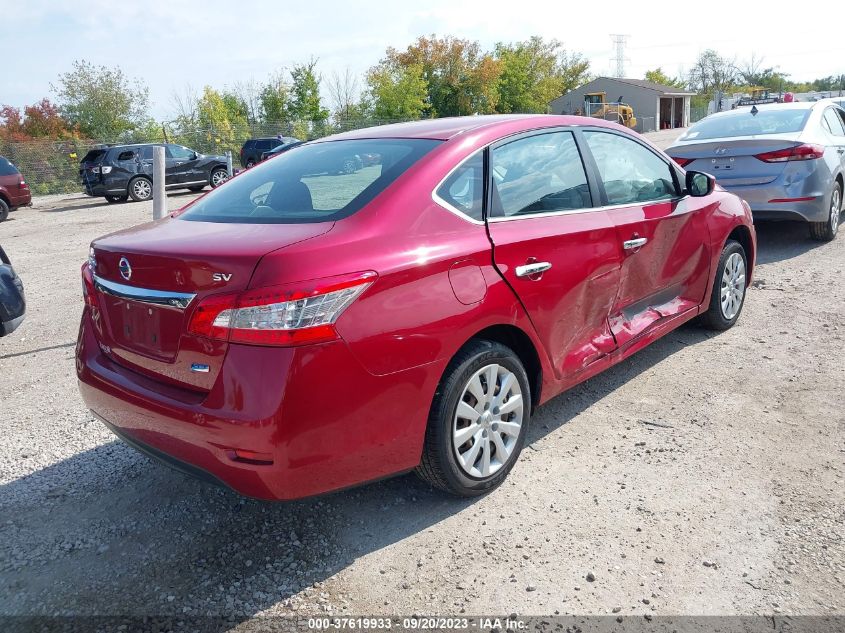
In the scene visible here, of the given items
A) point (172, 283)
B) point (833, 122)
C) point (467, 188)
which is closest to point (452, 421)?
point (467, 188)

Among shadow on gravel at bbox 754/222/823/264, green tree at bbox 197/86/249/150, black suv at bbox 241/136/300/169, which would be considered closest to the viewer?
shadow on gravel at bbox 754/222/823/264

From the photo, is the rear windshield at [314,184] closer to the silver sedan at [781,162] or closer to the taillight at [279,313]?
the taillight at [279,313]

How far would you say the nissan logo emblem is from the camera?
276 centimetres

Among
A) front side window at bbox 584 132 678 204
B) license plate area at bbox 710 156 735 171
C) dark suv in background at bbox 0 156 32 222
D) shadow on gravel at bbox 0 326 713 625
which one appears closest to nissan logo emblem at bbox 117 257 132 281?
shadow on gravel at bbox 0 326 713 625

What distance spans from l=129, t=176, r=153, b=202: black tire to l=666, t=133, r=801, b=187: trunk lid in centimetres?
1711

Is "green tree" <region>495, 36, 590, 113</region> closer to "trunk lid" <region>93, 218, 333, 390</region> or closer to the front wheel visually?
the front wheel

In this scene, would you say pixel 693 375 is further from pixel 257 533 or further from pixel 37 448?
pixel 37 448

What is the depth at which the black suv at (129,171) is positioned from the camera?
20172 millimetres

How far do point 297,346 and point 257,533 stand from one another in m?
1.09

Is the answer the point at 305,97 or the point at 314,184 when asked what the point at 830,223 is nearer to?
the point at 314,184

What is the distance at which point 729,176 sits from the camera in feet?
24.7

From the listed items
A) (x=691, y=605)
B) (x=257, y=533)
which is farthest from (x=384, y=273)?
(x=691, y=605)

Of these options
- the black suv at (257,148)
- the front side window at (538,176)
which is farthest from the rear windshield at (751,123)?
the black suv at (257,148)

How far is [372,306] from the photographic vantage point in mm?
2535
